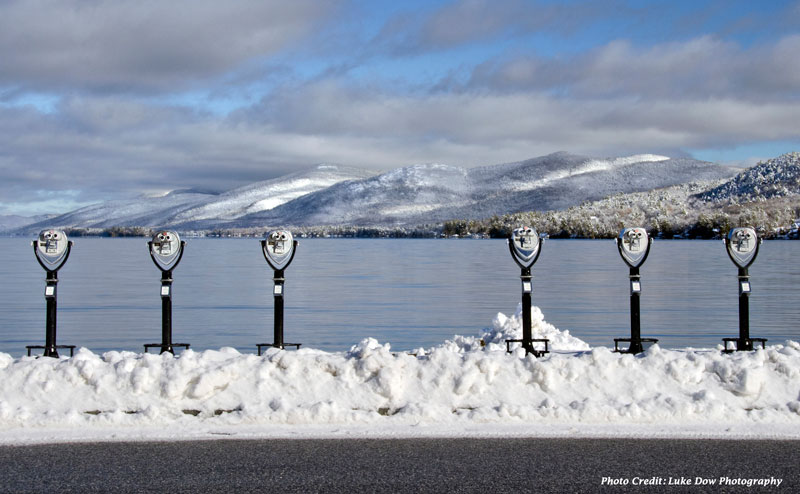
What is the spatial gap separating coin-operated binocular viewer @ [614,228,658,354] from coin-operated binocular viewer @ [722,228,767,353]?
1.00 metres

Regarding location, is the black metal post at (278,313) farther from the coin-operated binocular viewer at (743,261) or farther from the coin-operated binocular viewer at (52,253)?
the coin-operated binocular viewer at (743,261)

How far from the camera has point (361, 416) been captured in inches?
326

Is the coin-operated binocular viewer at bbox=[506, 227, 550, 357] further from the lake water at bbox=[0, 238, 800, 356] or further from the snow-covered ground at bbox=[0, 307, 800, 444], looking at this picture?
the lake water at bbox=[0, 238, 800, 356]

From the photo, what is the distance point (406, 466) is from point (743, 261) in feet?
22.0

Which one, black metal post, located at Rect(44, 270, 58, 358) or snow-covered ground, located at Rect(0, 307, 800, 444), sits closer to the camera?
snow-covered ground, located at Rect(0, 307, 800, 444)

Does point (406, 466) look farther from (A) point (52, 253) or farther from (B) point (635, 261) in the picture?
(A) point (52, 253)

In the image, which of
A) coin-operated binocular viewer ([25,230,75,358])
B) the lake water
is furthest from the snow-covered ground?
the lake water

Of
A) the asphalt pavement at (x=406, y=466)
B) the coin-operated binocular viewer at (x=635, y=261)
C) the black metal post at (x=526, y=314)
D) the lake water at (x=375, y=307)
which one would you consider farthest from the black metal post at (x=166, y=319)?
the lake water at (x=375, y=307)

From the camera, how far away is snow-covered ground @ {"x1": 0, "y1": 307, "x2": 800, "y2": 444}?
8.04 metres

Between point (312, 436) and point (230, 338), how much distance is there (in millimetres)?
11723

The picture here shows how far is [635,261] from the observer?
11.8 m

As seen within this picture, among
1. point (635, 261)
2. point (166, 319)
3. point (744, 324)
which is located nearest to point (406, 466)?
point (166, 319)

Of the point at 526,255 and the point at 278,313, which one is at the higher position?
the point at 526,255

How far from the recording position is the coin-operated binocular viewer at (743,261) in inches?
452
